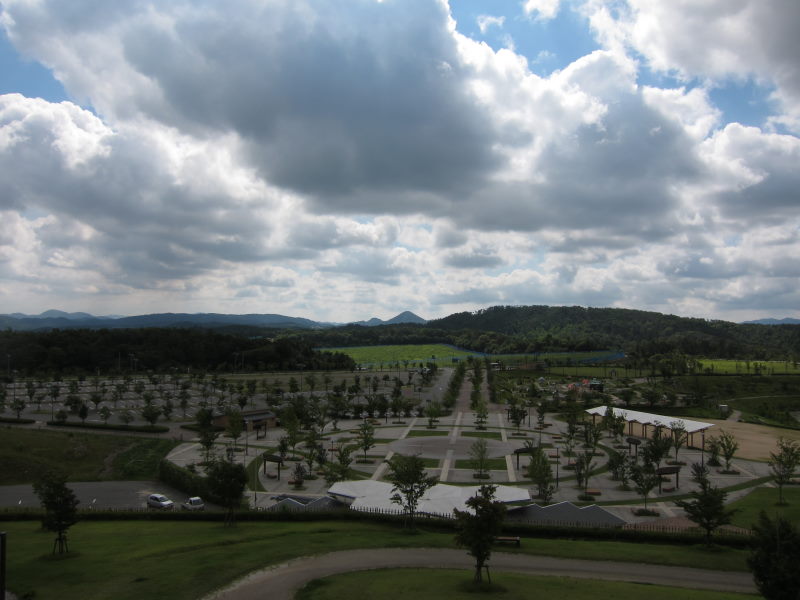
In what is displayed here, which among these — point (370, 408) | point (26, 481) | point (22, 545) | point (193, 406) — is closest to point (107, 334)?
point (193, 406)

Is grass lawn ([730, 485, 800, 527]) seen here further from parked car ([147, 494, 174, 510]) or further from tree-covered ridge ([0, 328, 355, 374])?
tree-covered ridge ([0, 328, 355, 374])

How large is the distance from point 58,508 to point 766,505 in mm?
38729

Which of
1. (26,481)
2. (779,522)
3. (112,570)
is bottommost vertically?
(26,481)

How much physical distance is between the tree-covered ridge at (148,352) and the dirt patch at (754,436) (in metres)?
86.2

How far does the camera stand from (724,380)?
96.9 m

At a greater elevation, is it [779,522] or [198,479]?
[779,522]

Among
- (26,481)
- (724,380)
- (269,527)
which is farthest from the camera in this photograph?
(724,380)

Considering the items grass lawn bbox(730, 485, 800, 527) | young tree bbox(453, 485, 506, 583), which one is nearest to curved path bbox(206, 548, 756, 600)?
young tree bbox(453, 485, 506, 583)

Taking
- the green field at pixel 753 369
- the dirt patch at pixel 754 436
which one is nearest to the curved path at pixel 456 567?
the dirt patch at pixel 754 436

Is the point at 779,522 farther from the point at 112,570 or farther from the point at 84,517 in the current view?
the point at 84,517

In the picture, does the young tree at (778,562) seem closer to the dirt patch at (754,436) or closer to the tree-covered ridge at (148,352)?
the dirt patch at (754,436)

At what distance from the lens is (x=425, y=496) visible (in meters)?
30.5

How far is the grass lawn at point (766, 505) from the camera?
99.1ft

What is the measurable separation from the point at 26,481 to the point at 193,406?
35818 millimetres
